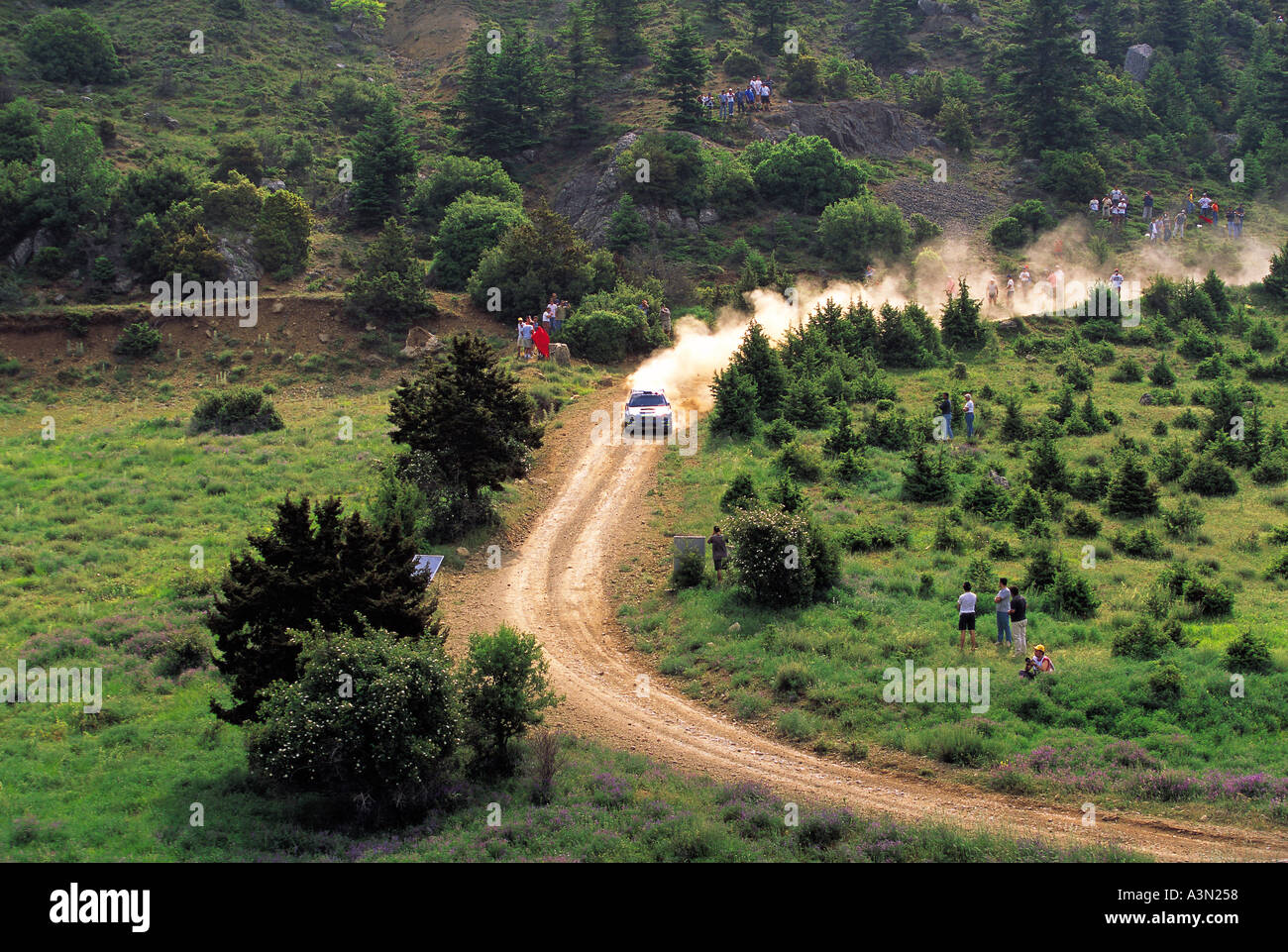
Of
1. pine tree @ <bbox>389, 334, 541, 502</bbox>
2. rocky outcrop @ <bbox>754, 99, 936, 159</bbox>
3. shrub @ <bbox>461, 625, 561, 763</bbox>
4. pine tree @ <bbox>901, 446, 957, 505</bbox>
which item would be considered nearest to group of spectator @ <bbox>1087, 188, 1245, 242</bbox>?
rocky outcrop @ <bbox>754, 99, 936, 159</bbox>

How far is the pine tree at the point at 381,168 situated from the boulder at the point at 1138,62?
54644 millimetres

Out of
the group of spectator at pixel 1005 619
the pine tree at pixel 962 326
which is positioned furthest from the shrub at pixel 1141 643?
the pine tree at pixel 962 326

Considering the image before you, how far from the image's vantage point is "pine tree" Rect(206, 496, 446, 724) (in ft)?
60.4

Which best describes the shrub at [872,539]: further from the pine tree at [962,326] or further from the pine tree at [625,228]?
the pine tree at [625,228]

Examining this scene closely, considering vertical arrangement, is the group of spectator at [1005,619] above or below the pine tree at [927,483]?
below

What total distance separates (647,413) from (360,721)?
72.3 feet

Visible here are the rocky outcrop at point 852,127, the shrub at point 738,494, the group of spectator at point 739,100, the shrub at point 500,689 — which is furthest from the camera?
the rocky outcrop at point 852,127

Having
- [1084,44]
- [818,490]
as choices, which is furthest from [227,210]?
[1084,44]

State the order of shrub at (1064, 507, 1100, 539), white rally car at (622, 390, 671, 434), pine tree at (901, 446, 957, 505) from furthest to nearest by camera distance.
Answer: white rally car at (622, 390, 671, 434) < pine tree at (901, 446, 957, 505) < shrub at (1064, 507, 1100, 539)

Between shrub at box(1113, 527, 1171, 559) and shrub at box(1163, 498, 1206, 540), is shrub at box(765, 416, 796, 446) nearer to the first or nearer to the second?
shrub at box(1113, 527, 1171, 559)

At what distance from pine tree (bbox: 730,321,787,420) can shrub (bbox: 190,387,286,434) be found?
54.2 feet

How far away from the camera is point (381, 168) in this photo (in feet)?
189

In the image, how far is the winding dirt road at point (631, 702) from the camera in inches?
650

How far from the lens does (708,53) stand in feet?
247
